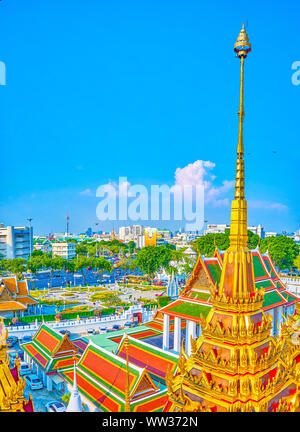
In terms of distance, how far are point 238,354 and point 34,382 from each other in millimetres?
18298

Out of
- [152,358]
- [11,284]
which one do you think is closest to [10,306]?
[11,284]

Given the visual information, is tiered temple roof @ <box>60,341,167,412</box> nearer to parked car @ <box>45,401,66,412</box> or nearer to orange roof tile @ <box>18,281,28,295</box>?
parked car @ <box>45,401,66,412</box>

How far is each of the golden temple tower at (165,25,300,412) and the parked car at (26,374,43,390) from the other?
53.2 ft

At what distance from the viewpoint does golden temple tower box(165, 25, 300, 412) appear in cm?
619

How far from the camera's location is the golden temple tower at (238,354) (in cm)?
619

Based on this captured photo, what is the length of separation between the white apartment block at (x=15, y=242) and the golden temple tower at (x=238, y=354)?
271 ft

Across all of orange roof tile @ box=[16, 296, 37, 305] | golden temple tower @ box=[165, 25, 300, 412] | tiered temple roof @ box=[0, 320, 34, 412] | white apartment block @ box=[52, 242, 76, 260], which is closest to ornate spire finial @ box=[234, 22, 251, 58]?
golden temple tower @ box=[165, 25, 300, 412]

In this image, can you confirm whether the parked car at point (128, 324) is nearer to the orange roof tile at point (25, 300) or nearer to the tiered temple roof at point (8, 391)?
the orange roof tile at point (25, 300)

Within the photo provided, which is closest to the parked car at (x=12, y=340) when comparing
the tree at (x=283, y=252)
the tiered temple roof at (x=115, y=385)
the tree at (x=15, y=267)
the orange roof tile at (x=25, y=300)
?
the orange roof tile at (x=25, y=300)

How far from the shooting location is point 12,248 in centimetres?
8375

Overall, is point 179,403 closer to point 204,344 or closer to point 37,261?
point 204,344

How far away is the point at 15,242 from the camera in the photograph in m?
85.2

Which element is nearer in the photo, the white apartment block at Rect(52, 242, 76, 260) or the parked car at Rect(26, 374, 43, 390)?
the parked car at Rect(26, 374, 43, 390)
